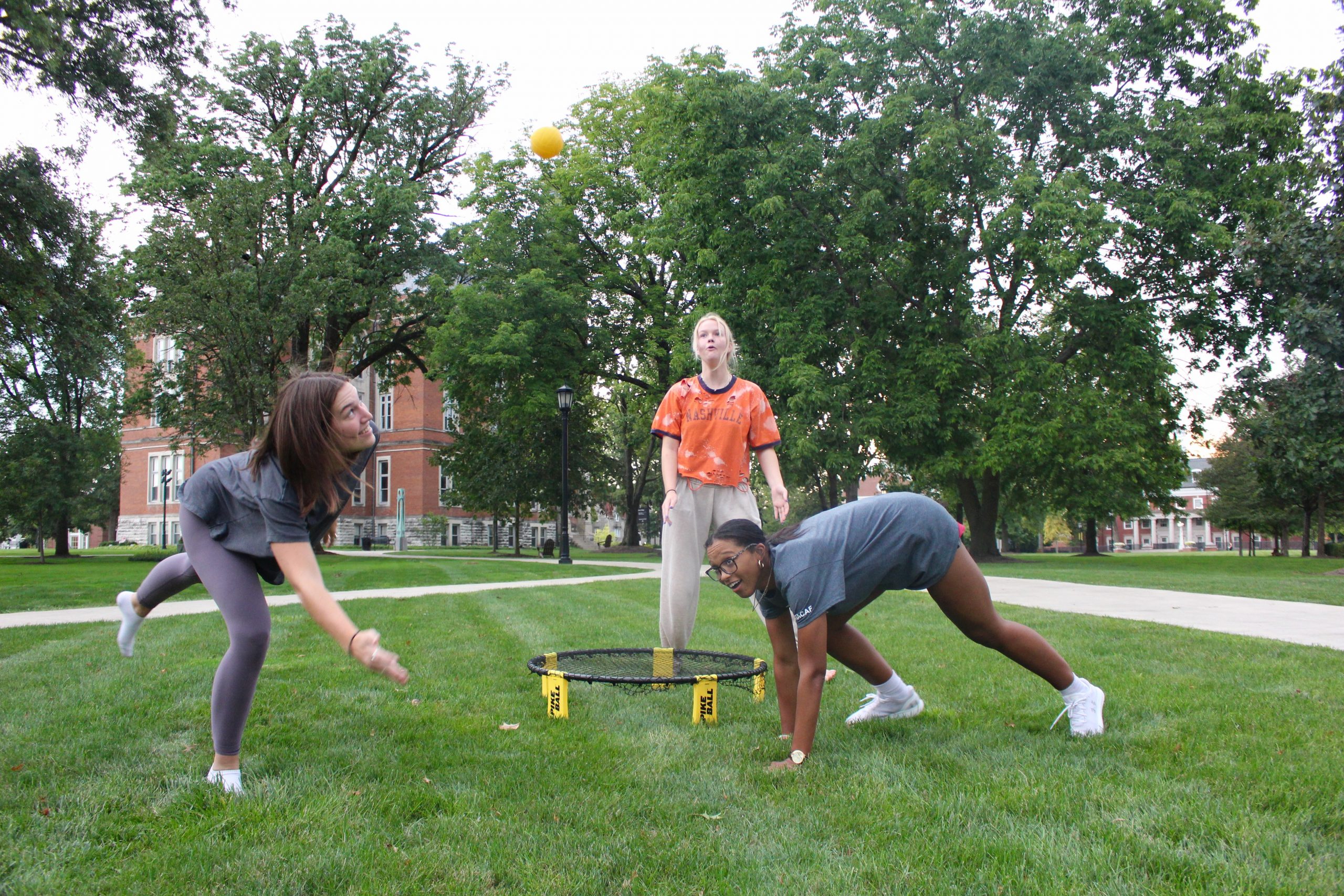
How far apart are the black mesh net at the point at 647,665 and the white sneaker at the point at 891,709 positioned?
1.92 ft

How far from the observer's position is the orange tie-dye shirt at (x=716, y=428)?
5016 mm

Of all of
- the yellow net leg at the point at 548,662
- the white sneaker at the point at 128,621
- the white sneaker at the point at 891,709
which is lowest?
the white sneaker at the point at 891,709

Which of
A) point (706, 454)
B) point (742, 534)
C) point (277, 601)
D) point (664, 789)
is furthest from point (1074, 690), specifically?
point (277, 601)

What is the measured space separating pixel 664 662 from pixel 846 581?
5.90 ft

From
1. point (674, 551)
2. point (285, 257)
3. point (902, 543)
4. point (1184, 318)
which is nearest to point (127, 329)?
point (285, 257)

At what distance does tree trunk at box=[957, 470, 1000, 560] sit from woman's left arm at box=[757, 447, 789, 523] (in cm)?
2209

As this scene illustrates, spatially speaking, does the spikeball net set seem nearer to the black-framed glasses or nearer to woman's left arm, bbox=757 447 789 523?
woman's left arm, bbox=757 447 789 523

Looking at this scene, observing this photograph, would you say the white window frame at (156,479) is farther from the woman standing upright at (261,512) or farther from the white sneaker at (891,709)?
the white sneaker at (891,709)

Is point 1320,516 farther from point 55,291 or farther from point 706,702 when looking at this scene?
point 55,291

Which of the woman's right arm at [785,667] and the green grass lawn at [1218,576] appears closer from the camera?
the woman's right arm at [785,667]

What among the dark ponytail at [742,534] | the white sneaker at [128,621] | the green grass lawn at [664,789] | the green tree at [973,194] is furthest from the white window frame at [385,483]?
the dark ponytail at [742,534]

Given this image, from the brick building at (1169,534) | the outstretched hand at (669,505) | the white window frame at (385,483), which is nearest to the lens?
the outstretched hand at (669,505)

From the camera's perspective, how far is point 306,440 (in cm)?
319

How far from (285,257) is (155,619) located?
46.2ft
